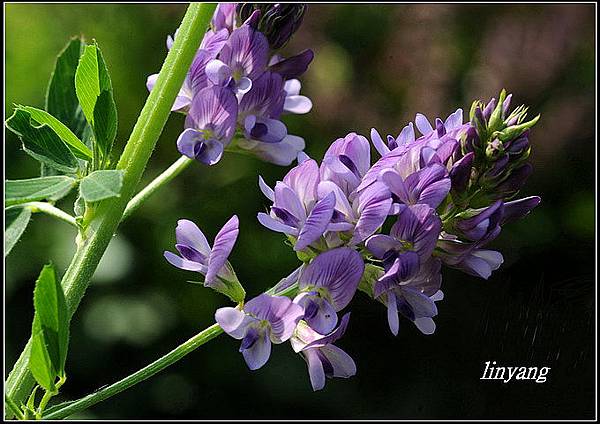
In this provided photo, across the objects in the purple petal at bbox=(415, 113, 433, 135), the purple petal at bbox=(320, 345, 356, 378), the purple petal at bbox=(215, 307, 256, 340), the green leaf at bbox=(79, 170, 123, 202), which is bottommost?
the purple petal at bbox=(320, 345, 356, 378)

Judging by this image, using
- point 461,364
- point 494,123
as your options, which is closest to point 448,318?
point 461,364

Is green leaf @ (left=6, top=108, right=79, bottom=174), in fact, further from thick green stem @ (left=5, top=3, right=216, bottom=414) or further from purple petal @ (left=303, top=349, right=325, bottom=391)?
purple petal @ (left=303, top=349, right=325, bottom=391)

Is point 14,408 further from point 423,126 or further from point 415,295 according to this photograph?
point 423,126

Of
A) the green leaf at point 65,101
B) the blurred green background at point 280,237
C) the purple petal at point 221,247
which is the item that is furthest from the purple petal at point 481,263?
the blurred green background at point 280,237

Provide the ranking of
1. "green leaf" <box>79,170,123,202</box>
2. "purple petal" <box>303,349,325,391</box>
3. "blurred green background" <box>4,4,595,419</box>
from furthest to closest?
"blurred green background" <box>4,4,595,419</box>
"purple petal" <box>303,349,325,391</box>
"green leaf" <box>79,170,123,202</box>

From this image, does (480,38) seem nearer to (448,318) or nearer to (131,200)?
(448,318)

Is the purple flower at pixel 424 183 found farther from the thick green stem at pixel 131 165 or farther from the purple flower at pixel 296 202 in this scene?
the thick green stem at pixel 131 165

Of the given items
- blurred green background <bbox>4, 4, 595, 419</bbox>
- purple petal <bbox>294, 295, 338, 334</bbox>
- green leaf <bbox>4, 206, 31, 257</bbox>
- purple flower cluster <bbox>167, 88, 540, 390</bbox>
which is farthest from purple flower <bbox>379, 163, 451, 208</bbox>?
blurred green background <bbox>4, 4, 595, 419</bbox>
